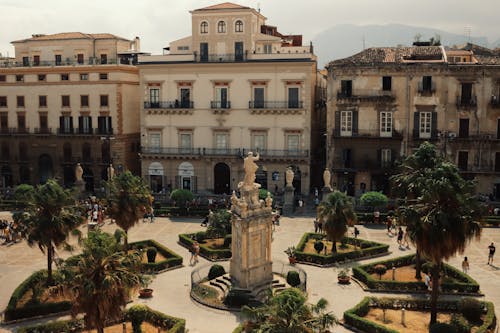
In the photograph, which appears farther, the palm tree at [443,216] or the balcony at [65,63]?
the balcony at [65,63]

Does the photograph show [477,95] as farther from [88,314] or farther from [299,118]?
[88,314]

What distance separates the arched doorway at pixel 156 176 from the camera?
59000 mm

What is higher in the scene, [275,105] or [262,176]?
[275,105]

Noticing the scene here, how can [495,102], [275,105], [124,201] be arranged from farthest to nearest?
[275,105]
[495,102]
[124,201]

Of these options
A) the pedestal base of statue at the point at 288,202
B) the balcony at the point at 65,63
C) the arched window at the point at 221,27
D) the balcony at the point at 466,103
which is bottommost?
the pedestal base of statue at the point at 288,202

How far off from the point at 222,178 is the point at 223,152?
2.89 m

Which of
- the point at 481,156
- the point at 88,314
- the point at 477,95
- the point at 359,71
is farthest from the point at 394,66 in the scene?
the point at 88,314

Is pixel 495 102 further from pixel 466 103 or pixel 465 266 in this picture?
pixel 465 266

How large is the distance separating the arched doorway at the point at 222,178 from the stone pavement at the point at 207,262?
42.5 feet

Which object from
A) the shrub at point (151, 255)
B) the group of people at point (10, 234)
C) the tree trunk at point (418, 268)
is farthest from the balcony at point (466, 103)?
the group of people at point (10, 234)

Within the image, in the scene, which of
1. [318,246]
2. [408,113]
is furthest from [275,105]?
→ [318,246]

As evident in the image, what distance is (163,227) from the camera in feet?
146

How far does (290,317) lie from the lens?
17.5 metres

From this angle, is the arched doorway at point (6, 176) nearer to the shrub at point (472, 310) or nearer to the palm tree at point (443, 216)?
the palm tree at point (443, 216)
